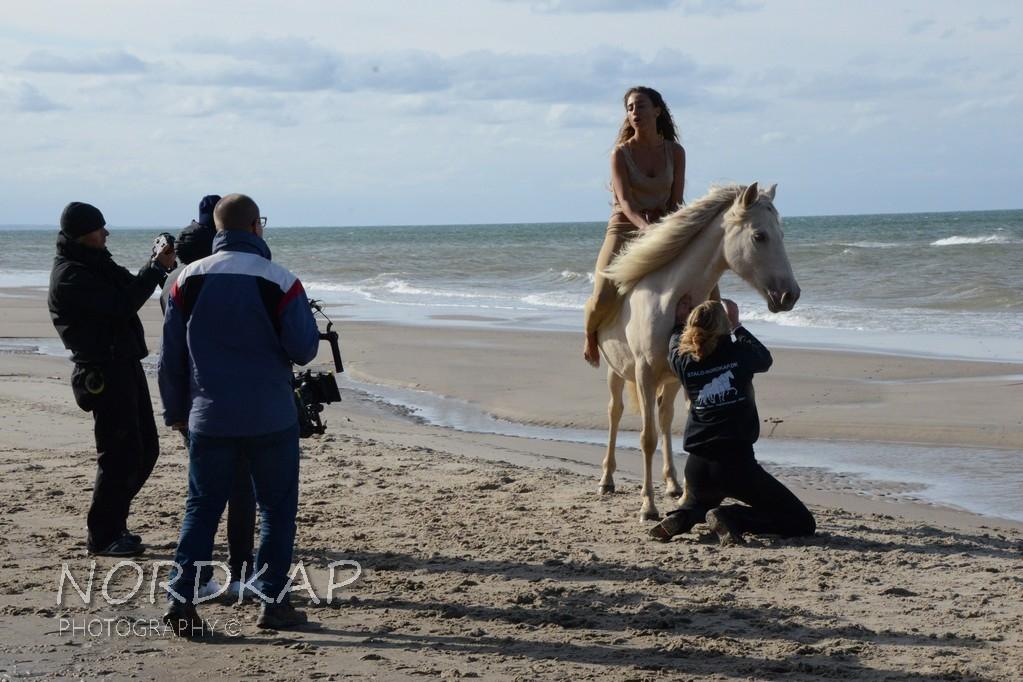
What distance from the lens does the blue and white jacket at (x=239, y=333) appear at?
4.80 metres

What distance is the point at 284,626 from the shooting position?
16.9ft

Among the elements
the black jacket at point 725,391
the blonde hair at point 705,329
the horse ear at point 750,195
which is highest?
the horse ear at point 750,195

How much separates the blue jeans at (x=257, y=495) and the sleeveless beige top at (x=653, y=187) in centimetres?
344

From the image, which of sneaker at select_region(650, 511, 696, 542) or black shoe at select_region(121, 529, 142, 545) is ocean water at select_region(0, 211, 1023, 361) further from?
black shoe at select_region(121, 529, 142, 545)

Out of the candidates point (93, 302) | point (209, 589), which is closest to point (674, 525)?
point (209, 589)

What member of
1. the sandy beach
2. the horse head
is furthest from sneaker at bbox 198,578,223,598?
the horse head

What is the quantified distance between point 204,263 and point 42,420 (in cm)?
650

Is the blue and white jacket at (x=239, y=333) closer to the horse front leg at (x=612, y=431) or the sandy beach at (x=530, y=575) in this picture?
the sandy beach at (x=530, y=575)

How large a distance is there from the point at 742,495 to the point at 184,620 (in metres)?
3.07

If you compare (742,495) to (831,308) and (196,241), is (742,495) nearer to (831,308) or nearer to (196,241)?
(196,241)

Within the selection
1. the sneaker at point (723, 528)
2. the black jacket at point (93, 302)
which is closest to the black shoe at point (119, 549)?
the black jacket at point (93, 302)

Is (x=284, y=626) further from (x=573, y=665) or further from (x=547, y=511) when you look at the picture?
(x=547, y=511)

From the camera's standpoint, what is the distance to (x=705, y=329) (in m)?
6.54

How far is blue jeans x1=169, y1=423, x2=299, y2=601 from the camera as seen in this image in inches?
195
